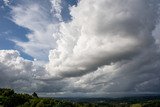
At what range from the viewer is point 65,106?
197m

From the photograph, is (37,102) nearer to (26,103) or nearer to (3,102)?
(26,103)

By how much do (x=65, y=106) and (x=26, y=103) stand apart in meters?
30.4

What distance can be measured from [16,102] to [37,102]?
17.0m

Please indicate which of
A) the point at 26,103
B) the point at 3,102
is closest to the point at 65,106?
the point at 26,103

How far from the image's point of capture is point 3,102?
198 metres

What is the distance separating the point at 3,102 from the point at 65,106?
48.9 metres

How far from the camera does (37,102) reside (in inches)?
7810

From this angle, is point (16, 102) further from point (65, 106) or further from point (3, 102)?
point (65, 106)

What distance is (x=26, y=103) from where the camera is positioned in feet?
641

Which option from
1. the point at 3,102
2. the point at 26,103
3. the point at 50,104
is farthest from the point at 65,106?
the point at 3,102

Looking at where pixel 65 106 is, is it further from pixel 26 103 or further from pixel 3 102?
pixel 3 102

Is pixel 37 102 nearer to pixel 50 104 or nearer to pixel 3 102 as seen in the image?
pixel 50 104

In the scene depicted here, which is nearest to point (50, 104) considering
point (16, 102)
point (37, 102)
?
point (37, 102)

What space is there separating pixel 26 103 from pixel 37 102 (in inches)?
339
